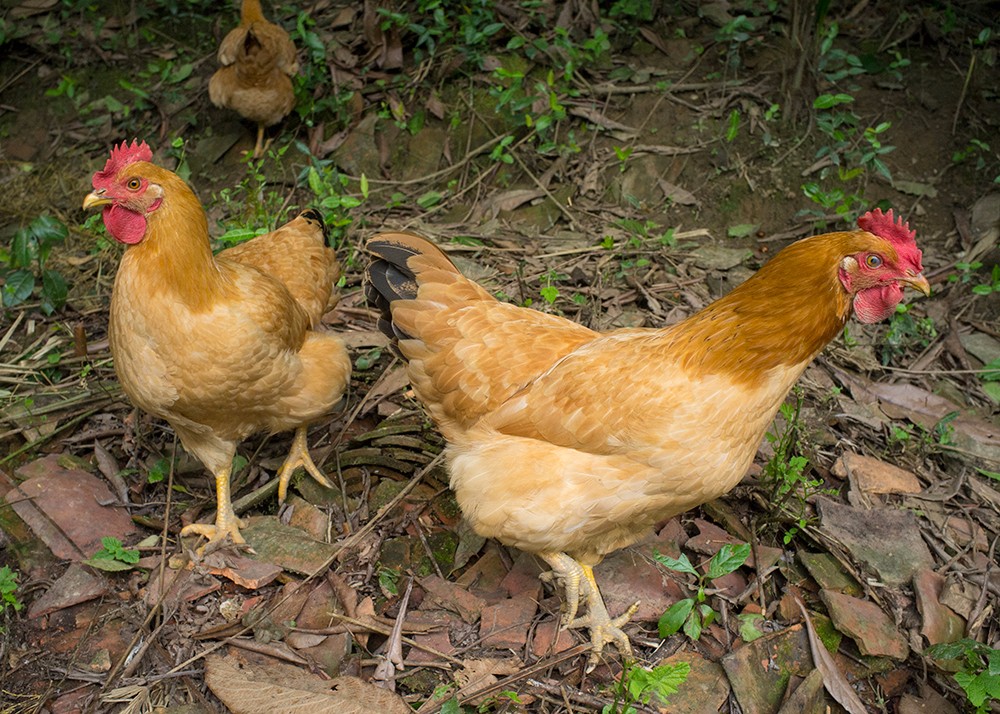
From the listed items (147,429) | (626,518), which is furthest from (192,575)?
(626,518)

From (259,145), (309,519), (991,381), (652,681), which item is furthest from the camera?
(259,145)

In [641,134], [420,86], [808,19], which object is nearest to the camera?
[808,19]

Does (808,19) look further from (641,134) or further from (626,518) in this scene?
(626,518)

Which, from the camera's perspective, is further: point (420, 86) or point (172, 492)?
point (420, 86)

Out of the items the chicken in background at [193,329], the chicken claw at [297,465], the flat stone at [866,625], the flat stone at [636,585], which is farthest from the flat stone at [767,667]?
the chicken in background at [193,329]

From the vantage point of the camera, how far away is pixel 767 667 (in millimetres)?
3361

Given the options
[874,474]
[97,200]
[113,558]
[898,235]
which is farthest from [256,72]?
[874,474]

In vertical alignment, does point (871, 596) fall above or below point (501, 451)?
below

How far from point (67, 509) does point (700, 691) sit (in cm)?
313

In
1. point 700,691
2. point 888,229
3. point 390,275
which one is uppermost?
point 888,229

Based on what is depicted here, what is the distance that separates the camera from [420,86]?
6.49 metres

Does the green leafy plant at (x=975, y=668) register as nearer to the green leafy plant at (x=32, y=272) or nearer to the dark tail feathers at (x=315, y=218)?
the dark tail feathers at (x=315, y=218)

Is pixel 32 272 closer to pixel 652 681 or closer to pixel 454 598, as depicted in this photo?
pixel 454 598

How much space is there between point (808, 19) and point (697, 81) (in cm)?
94
